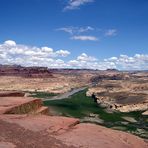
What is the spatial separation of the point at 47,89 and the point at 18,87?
17289mm

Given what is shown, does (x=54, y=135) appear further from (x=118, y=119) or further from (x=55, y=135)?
(x=118, y=119)

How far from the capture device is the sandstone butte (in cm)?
2364

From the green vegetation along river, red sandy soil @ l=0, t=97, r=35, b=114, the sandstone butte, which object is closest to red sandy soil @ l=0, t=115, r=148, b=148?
the sandstone butte

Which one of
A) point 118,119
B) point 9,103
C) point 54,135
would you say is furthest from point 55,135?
point 118,119

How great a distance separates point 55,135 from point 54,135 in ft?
0.32

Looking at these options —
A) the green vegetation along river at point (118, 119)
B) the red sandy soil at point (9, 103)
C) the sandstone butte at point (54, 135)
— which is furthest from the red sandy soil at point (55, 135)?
the green vegetation along river at point (118, 119)

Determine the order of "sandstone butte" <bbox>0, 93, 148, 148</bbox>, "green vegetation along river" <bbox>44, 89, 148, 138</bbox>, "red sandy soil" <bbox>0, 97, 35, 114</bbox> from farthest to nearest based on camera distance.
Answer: "green vegetation along river" <bbox>44, 89, 148, 138</bbox>
"red sandy soil" <bbox>0, 97, 35, 114</bbox>
"sandstone butte" <bbox>0, 93, 148, 148</bbox>

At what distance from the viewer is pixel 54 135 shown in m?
25.9

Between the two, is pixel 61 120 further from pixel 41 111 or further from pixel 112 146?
pixel 41 111

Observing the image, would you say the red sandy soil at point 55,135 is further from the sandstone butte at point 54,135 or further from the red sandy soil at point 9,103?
the red sandy soil at point 9,103

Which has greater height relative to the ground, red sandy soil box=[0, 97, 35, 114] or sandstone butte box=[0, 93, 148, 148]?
red sandy soil box=[0, 97, 35, 114]

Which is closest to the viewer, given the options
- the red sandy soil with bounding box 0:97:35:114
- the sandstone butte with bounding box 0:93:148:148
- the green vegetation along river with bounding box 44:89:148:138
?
the sandstone butte with bounding box 0:93:148:148

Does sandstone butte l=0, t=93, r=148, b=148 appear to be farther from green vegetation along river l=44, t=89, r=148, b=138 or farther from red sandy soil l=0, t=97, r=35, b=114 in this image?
green vegetation along river l=44, t=89, r=148, b=138

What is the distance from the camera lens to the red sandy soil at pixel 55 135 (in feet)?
77.7
